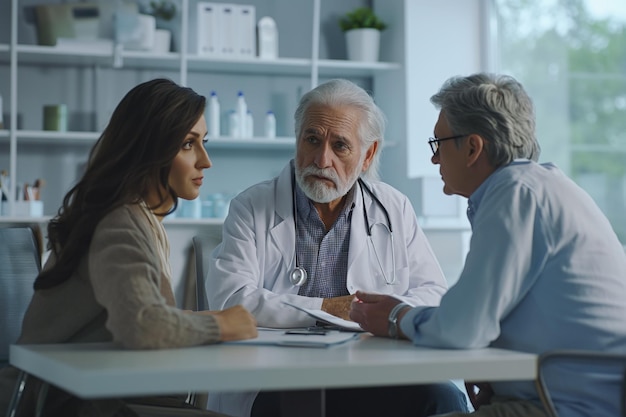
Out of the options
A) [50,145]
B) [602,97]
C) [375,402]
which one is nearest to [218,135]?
[50,145]

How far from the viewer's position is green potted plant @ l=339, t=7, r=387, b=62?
16.0 ft

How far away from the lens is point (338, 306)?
2305 mm

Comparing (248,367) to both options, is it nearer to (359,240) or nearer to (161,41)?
(359,240)

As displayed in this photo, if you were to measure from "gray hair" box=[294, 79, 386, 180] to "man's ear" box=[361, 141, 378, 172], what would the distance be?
30 millimetres

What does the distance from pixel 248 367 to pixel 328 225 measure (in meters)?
1.43

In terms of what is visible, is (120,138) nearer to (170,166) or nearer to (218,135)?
(170,166)

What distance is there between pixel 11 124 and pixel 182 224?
0.98 metres

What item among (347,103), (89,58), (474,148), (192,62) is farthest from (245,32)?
(474,148)

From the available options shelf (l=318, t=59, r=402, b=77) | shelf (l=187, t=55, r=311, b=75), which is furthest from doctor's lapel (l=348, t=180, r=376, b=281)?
shelf (l=318, t=59, r=402, b=77)

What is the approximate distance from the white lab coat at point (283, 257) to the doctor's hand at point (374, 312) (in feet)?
1.43

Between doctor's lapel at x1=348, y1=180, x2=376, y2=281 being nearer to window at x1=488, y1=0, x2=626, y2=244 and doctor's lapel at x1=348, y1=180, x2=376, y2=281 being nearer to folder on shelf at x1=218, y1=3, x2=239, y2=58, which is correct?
folder on shelf at x1=218, y1=3, x2=239, y2=58

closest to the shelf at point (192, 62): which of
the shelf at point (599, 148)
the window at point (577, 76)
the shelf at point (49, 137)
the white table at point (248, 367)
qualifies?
the shelf at point (49, 137)

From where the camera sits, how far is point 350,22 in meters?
4.96

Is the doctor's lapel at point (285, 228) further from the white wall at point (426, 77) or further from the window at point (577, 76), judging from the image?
the window at point (577, 76)
